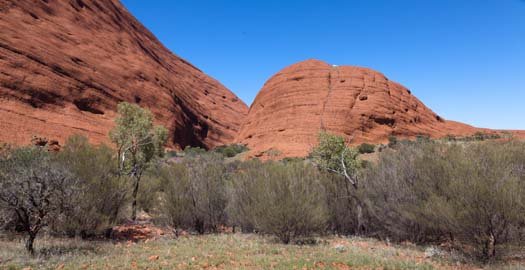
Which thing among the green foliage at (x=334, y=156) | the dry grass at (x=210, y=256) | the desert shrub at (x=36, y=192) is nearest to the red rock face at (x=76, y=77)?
the desert shrub at (x=36, y=192)

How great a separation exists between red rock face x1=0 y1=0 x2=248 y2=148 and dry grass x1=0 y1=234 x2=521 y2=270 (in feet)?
81.2


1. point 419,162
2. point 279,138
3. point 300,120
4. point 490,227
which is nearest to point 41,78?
point 279,138

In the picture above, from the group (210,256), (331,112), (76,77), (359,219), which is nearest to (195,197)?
(210,256)

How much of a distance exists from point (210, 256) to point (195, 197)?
4663 mm

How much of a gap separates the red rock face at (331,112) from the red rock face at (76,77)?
15.0 m

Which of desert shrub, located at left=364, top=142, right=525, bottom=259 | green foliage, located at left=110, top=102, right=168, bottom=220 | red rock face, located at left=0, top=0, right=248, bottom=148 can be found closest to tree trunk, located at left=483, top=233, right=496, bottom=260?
desert shrub, located at left=364, top=142, right=525, bottom=259

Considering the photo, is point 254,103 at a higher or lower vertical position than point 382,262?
higher

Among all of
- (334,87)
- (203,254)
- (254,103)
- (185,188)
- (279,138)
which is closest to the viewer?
(203,254)

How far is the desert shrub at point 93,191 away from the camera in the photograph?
9031 mm

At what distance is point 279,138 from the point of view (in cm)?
4422

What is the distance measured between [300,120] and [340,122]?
18.4 feet

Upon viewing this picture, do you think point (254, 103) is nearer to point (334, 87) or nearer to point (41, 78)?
point (334, 87)

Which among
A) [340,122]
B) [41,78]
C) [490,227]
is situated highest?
[41,78]

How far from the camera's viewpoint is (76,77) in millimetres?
40250
